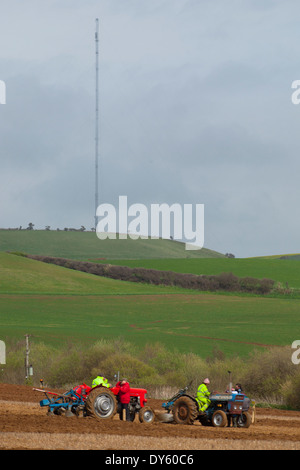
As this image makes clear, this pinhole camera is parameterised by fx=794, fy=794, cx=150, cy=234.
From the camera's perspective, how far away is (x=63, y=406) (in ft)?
83.0

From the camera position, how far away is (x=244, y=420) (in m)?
25.5

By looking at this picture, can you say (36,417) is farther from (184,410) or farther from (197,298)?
(197,298)

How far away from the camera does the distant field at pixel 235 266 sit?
4236 inches

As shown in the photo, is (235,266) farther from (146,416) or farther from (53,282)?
(146,416)

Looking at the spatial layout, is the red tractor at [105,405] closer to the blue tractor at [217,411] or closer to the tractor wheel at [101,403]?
the tractor wheel at [101,403]

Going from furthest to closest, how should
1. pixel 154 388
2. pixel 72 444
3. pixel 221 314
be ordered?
pixel 221 314 < pixel 154 388 < pixel 72 444

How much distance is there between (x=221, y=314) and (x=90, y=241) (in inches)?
2468

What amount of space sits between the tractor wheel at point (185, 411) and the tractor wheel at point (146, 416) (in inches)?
30.2

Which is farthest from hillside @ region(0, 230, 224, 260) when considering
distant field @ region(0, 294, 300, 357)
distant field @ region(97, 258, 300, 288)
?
distant field @ region(0, 294, 300, 357)

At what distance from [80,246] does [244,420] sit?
360 ft

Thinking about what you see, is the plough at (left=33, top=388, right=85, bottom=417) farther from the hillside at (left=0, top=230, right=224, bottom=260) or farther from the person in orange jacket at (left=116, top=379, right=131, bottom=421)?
the hillside at (left=0, top=230, right=224, bottom=260)

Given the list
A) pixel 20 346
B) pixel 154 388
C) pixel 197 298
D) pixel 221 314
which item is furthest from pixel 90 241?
pixel 154 388

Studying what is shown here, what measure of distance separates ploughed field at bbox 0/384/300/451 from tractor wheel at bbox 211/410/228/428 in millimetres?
516

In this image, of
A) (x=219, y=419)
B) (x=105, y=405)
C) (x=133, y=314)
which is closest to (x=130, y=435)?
(x=105, y=405)
